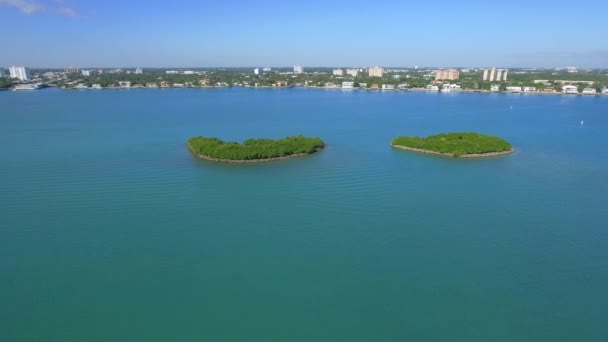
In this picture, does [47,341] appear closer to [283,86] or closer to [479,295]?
[479,295]

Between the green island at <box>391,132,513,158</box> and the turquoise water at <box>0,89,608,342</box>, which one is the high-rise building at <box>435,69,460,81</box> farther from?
the green island at <box>391,132,513,158</box>

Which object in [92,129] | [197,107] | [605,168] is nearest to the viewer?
[605,168]

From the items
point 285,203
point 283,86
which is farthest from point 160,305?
point 283,86

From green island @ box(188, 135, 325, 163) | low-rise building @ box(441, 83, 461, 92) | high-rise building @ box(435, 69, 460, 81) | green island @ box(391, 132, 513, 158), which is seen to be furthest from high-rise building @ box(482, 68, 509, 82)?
green island @ box(188, 135, 325, 163)

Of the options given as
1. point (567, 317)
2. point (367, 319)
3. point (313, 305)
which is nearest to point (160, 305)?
point (313, 305)

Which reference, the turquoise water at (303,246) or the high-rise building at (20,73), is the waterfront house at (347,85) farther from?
the high-rise building at (20,73)

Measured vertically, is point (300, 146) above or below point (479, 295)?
above

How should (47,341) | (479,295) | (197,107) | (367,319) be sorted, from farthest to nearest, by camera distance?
(197,107), (479,295), (367,319), (47,341)

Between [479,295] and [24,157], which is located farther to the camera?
[24,157]

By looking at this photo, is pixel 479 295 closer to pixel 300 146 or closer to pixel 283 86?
pixel 300 146
